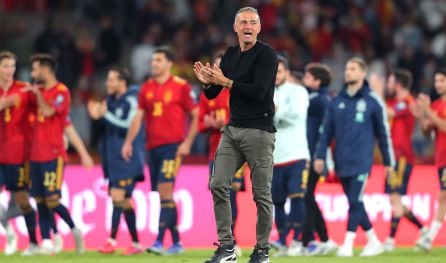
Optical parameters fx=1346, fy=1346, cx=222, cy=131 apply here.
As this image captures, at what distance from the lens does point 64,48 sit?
26.0m

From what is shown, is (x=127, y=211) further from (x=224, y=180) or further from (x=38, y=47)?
(x=38, y=47)

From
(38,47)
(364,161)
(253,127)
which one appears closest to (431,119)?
(364,161)

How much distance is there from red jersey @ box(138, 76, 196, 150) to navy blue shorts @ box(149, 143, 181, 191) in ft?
0.23

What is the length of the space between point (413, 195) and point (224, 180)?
7959 mm

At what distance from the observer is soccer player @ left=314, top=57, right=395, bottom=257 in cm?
1648

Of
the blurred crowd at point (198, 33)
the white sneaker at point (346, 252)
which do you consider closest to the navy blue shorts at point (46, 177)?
the white sneaker at point (346, 252)

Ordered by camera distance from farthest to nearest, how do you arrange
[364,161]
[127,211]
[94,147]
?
1. [94,147]
2. [127,211]
3. [364,161]

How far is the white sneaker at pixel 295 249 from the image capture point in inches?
664

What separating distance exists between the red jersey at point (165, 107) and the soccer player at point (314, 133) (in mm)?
1570

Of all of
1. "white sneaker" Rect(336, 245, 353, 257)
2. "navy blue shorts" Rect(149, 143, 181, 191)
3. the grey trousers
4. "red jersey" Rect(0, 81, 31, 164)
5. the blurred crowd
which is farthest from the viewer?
the blurred crowd

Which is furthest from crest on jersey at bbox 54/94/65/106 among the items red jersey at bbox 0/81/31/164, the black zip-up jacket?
the black zip-up jacket

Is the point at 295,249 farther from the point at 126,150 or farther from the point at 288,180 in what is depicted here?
the point at 126,150

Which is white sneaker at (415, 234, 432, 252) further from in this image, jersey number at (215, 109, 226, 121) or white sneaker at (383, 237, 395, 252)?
jersey number at (215, 109, 226, 121)

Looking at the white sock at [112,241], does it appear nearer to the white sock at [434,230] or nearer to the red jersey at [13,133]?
the red jersey at [13,133]
